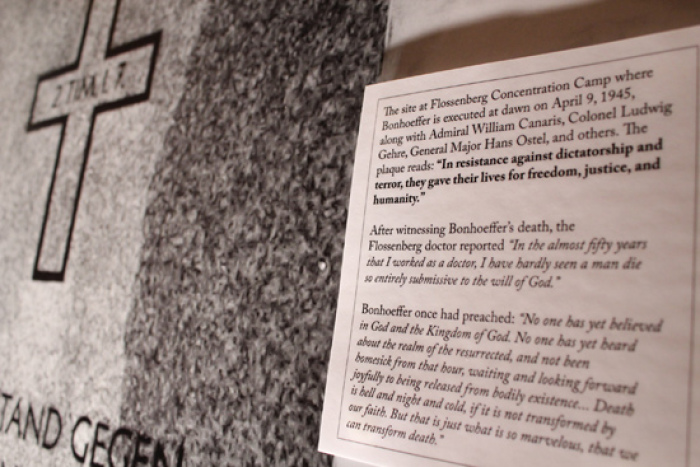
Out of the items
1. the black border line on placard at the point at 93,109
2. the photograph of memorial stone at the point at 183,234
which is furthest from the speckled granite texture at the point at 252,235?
the black border line on placard at the point at 93,109

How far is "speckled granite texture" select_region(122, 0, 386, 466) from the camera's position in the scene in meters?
0.51

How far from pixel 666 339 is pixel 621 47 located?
8.9 inches

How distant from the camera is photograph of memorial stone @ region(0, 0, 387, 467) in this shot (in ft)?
1.73

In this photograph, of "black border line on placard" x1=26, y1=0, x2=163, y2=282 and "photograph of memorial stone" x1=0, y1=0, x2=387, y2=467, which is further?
"black border line on placard" x1=26, y1=0, x2=163, y2=282

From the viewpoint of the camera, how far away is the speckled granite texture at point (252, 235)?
51cm

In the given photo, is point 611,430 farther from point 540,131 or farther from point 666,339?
point 540,131

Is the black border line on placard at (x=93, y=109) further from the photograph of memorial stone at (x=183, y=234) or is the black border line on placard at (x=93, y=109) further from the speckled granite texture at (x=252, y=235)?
the speckled granite texture at (x=252, y=235)

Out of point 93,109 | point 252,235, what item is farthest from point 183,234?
point 93,109

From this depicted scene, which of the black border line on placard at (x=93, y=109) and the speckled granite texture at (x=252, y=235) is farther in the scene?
the black border line on placard at (x=93, y=109)

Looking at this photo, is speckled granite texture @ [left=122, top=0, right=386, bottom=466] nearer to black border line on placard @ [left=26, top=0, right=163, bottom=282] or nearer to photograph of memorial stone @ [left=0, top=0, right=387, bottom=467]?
photograph of memorial stone @ [left=0, top=0, right=387, bottom=467]

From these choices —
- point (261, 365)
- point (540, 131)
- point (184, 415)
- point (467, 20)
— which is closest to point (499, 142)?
point (540, 131)

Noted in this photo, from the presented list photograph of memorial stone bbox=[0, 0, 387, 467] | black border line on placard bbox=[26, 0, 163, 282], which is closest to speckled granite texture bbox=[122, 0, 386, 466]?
photograph of memorial stone bbox=[0, 0, 387, 467]

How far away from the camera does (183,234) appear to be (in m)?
0.64

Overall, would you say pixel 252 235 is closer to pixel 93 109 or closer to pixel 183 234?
pixel 183 234
